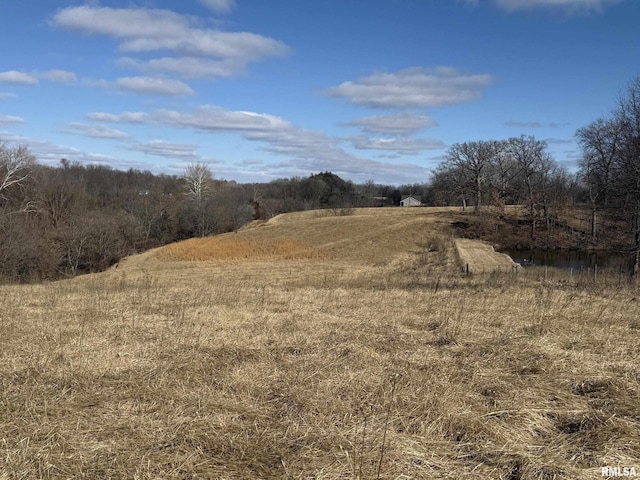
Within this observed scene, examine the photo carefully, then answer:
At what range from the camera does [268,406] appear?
4.75m

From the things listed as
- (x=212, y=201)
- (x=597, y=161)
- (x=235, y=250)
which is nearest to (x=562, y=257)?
(x=597, y=161)

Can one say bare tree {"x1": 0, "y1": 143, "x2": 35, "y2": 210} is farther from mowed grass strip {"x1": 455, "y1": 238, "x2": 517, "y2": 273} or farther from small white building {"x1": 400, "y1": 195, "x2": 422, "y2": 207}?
small white building {"x1": 400, "y1": 195, "x2": 422, "y2": 207}

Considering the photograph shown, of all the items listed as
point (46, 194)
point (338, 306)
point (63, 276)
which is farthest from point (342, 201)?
point (338, 306)

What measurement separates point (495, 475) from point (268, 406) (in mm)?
2154

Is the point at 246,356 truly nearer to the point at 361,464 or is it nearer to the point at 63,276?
the point at 361,464

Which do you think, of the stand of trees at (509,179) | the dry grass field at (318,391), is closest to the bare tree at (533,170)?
the stand of trees at (509,179)

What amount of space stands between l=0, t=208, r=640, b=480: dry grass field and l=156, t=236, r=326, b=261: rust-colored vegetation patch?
39.8 metres

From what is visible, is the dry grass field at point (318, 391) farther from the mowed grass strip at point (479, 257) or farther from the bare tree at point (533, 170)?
the bare tree at point (533, 170)

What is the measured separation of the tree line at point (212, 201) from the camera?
130 ft

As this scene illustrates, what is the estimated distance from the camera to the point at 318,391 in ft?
16.7

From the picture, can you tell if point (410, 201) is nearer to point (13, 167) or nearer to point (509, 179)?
point (509, 179)
